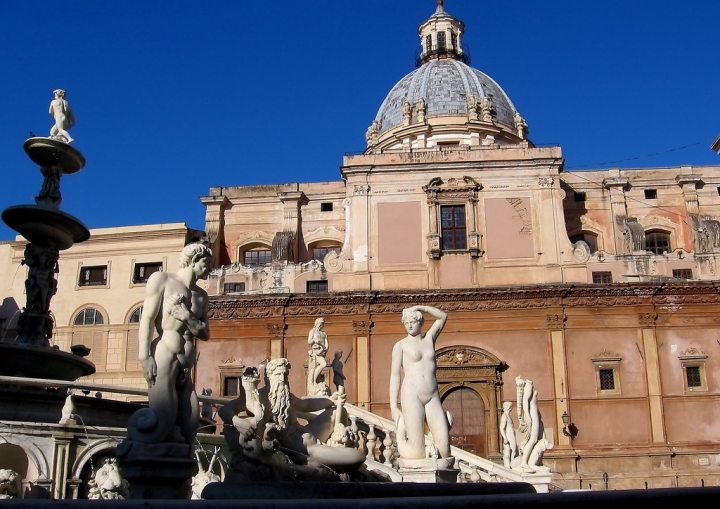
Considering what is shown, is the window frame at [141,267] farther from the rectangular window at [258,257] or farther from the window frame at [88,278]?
the rectangular window at [258,257]

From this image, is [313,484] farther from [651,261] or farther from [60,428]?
[651,261]

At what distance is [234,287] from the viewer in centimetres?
3241

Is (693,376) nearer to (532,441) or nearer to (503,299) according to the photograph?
(503,299)

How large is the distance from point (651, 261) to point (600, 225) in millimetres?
4223

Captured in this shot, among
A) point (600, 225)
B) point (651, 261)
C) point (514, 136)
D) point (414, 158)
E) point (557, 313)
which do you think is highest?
point (514, 136)

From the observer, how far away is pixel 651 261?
102 feet

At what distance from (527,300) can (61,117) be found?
64.7 feet

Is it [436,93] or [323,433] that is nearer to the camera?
[323,433]

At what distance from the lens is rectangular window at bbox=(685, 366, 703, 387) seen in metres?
29.2

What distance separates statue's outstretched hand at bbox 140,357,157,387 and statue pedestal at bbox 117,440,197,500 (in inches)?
21.5

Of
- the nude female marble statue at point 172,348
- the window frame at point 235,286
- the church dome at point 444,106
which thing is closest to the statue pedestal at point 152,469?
the nude female marble statue at point 172,348

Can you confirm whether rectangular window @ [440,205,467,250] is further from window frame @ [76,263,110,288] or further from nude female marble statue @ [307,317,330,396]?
nude female marble statue @ [307,317,330,396]

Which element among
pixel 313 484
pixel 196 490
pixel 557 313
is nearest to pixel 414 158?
pixel 557 313

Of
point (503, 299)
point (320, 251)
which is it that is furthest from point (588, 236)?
point (320, 251)
